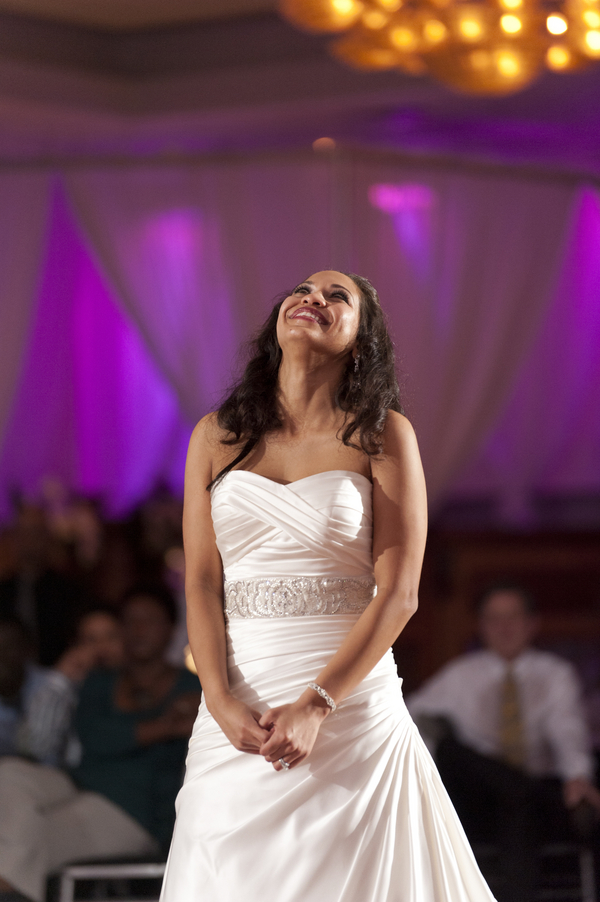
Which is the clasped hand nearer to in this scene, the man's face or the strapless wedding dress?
the strapless wedding dress

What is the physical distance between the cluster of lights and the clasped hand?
8.42ft

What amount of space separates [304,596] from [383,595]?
0.15m

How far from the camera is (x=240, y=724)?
172 cm

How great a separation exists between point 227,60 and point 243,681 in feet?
13.5

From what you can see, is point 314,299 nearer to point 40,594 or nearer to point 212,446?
point 212,446

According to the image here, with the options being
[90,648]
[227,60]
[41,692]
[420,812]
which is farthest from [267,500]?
[227,60]

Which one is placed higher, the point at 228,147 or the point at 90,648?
the point at 228,147

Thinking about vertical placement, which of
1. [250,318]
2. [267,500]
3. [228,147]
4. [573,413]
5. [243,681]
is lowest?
[243,681]

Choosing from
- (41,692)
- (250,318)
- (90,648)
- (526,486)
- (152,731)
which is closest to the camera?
(152,731)

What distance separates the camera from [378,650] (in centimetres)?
178

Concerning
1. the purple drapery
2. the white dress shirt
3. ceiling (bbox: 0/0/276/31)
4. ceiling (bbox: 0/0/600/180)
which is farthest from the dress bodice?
the purple drapery

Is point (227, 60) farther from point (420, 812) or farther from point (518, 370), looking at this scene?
point (420, 812)

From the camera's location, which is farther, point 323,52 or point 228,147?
point 228,147

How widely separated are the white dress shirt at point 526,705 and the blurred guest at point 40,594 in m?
1.73
